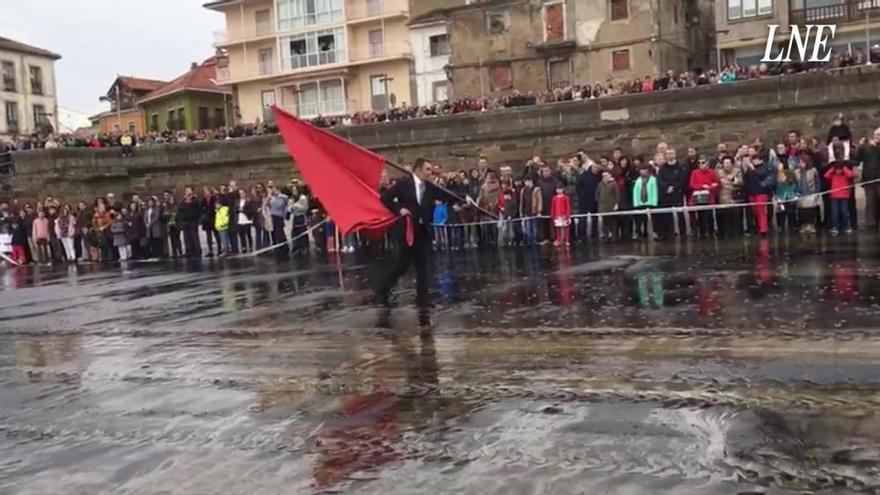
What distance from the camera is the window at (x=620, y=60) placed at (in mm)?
50606

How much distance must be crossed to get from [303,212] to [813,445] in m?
19.4

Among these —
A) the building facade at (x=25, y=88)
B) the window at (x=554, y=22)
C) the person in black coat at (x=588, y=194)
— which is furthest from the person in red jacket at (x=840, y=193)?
the building facade at (x=25, y=88)

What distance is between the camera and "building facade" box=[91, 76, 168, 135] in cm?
8112

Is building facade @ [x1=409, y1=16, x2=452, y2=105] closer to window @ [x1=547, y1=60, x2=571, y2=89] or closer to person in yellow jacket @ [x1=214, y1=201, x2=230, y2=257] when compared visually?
window @ [x1=547, y1=60, x2=571, y2=89]

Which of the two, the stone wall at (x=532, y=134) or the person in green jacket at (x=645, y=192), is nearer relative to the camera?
the person in green jacket at (x=645, y=192)

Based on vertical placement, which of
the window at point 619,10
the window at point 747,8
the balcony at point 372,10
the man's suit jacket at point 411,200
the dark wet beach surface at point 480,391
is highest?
the balcony at point 372,10

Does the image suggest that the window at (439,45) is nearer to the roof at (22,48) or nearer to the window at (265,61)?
the window at (265,61)

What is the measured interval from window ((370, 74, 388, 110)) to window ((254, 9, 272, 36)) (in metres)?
9.33

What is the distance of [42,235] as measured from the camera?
1087 inches

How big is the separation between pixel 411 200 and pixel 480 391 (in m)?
4.97

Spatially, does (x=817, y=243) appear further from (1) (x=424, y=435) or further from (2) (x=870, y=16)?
(2) (x=870, y=16)

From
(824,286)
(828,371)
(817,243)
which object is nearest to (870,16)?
(817,243)

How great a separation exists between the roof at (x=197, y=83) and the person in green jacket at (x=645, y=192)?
58.9m

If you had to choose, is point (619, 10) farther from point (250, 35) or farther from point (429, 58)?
point (250, 35)
